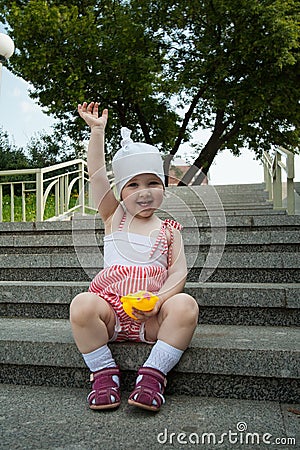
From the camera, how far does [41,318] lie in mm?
2584

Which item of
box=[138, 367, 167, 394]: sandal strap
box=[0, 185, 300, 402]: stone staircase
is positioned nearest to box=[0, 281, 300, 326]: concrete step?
box=[0, 185, 300, 402]: stone staircase

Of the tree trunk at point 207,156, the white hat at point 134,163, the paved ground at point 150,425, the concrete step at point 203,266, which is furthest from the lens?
the tree trunk at point 207,156

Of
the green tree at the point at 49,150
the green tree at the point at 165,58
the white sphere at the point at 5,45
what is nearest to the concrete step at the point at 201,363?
the white sphere at the point at 5,45

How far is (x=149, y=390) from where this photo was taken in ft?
5.43

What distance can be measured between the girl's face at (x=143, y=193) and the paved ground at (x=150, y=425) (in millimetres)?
747

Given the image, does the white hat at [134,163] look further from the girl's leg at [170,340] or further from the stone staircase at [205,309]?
the girl's leg at [170,340]

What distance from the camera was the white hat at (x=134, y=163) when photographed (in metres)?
2.00

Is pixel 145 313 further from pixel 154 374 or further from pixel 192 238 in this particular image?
pixel 192 238

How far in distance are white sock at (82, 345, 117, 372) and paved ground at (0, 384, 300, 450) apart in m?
0.13

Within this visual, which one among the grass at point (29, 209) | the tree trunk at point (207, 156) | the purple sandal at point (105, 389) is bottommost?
the purple sandal at point (105, 389)

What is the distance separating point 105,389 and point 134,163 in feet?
2.86

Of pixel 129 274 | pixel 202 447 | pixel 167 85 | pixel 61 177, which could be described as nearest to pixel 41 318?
pixel 129 274

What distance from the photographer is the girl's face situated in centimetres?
201

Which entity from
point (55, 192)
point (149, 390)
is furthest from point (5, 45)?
point (149, 390)
